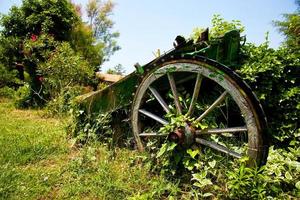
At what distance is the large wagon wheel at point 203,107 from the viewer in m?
3.06

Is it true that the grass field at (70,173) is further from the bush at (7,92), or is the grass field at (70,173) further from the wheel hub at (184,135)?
the bush at (7,92)

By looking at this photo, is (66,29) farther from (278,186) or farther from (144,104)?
(278,186)

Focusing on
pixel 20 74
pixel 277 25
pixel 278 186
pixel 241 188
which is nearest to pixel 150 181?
pixel 241 188

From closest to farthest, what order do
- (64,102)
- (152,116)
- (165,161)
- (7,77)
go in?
(165,161) < (152,116) < (64,102) < (7,77)

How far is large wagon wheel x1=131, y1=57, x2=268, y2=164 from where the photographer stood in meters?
3.06

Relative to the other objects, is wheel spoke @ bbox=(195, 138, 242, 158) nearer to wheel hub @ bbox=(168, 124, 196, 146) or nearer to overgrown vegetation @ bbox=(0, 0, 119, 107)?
wheel hub @ bbox=(168, 124, 196, 146)

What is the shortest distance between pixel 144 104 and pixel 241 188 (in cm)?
175

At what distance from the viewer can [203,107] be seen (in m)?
3.82

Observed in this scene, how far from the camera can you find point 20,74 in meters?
14.7

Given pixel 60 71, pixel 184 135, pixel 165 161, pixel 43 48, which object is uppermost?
pixel 43 48

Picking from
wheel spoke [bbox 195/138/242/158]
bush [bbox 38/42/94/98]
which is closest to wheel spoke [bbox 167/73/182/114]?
wheel spoke [bbox 195/138/242/158]

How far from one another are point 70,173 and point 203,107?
1928 mm

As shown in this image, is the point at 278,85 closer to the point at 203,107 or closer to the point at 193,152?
the point at 203,107

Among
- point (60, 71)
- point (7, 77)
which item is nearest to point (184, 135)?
point (60, 71)
